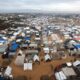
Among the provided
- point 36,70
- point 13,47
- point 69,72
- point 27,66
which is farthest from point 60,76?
point 13,47

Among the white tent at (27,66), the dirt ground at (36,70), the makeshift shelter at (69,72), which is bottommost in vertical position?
the dirt ground at (36,70)

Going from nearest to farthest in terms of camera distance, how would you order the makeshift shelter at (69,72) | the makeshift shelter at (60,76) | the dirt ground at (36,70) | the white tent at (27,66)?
the makeshift shelter at (60,76)
the makeshift shelter at (69,72)
the dirt ground at (36,70)
the white tent at (27,66)

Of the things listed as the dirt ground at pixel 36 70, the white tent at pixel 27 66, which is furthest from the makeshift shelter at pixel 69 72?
the white tent at pixel 27 66

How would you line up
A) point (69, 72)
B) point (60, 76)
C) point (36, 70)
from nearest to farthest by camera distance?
point (60, 76) → point (69, 72) → point (36, 70)

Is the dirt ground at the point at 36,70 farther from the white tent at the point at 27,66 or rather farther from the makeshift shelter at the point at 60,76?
the makeshift shelter at the point at 60,76

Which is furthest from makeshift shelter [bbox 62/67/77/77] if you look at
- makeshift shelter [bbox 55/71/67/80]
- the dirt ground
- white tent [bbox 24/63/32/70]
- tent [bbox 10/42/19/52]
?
Answer: tent [bbox 10/42/19/52]

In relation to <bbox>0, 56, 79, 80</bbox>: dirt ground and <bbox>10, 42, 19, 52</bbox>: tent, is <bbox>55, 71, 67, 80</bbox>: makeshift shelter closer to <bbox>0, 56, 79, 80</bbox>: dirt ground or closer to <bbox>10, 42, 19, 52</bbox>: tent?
<bbox>0, 56, 79, 80</bbox>: dirt ground

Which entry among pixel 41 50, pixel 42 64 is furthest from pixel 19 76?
pixel 41 50

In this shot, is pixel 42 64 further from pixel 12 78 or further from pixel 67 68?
pixel 12 78

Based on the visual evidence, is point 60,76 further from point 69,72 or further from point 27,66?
point 27,66

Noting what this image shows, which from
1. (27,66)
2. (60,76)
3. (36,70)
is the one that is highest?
(60,76)

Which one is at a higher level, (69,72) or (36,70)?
(69,72)

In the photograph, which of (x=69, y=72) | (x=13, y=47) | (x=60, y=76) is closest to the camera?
(x=60, y=76)
